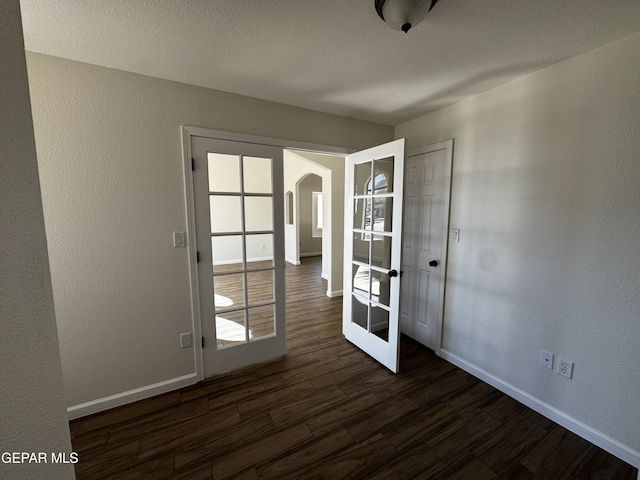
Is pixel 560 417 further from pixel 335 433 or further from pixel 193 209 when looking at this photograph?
pixel 193 209

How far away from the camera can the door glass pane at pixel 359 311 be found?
260 cm

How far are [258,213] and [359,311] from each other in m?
1.44

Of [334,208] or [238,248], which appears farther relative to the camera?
[334,208]

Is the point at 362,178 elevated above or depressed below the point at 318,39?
below

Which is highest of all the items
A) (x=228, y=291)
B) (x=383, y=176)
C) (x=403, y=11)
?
(x=403, y=11)

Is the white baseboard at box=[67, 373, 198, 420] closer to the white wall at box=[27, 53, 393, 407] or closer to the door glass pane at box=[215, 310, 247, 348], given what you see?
the white wall at box=[27, 53, 393, 407]

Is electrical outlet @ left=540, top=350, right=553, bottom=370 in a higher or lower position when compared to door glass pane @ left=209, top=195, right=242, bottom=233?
lower

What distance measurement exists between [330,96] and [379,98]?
17.1 inches

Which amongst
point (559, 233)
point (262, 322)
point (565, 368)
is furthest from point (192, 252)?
point (565, 368)

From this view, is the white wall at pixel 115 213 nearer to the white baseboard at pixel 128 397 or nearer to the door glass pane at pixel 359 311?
the white baseboard at pixel 128 397

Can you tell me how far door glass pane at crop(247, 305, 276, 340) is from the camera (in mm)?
2521

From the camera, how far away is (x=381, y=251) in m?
2.45

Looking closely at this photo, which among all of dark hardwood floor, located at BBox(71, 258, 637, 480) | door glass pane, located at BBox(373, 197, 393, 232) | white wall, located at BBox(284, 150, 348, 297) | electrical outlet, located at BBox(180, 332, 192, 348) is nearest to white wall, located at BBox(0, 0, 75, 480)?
dark hardwood floor, located at BBox(71, 258, 637, 480)

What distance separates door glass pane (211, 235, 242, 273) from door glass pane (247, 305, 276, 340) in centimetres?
52
